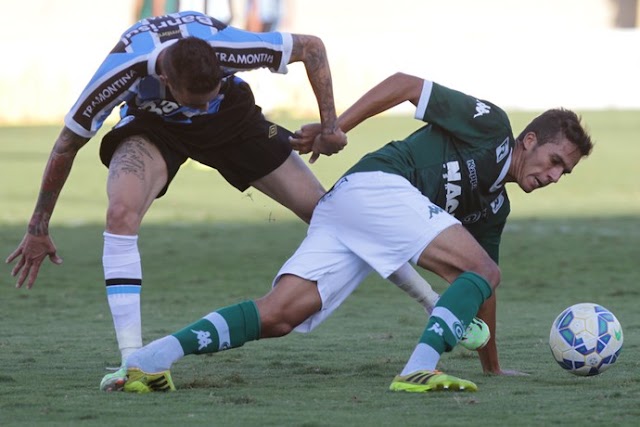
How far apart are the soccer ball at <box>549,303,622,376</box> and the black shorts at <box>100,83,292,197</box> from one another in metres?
1.77

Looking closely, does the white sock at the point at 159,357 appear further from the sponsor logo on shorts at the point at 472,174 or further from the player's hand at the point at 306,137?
the sponsor logo on shorts at the point at 472,174

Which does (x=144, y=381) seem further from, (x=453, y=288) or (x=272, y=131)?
(x=272, y=131)

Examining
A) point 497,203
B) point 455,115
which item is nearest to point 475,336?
point 497,203

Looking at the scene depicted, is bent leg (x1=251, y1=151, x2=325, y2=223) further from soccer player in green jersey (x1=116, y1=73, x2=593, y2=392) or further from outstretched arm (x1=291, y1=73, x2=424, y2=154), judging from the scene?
outstretched arm (x1=291, y1=73, x2=424, y2=154)

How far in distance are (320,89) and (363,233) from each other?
998mm

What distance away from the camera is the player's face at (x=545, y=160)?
6.20 m

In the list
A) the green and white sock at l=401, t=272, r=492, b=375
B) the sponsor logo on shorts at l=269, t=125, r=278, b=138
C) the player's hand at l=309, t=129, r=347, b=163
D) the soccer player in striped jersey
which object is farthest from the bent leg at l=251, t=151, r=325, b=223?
the green and white sock at l=401, t=272, r=492, b=375

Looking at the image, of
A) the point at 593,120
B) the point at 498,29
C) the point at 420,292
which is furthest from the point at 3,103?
the point at 420,292

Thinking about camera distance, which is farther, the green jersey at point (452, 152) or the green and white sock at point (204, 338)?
the green jersey at point (452, 152)

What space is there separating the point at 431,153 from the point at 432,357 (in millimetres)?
1011

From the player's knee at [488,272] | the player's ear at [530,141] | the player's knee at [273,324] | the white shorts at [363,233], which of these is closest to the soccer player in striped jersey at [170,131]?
the white shorts at [363,233]

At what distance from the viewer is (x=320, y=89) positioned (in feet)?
21.8

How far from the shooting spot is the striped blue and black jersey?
20.2 feet

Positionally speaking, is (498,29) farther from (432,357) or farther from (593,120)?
(432,357)
